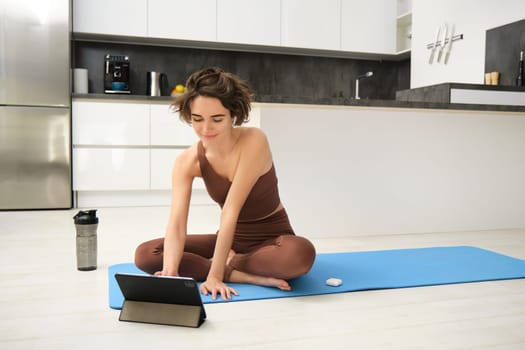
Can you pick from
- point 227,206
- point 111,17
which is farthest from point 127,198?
point 227,206

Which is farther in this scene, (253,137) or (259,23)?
(259,23)

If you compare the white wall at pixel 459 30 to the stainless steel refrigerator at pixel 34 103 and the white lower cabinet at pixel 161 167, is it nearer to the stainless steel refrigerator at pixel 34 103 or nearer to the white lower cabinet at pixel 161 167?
the white lower cabinet at pixel 161 167

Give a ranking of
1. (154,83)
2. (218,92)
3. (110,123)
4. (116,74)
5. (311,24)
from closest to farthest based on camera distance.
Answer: (218,92) < (110,123) < (116,74) < (154,83) < (311,24)

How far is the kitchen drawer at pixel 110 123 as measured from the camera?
4.49 metres

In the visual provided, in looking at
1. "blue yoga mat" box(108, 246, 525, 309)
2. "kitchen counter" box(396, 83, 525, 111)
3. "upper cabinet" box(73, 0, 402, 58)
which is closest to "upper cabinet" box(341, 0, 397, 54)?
"upper cabinet" box(73, 0, 402, 58)

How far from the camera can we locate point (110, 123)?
456cm

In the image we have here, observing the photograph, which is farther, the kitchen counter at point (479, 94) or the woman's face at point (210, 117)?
the kitchen counter at point (479, 94)

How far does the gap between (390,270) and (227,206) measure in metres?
0.87

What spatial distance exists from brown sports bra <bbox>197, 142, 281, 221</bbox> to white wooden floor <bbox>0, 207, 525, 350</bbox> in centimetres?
38

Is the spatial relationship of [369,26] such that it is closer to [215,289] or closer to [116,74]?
[116,74]

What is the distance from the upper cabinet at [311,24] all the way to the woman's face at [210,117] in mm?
3689

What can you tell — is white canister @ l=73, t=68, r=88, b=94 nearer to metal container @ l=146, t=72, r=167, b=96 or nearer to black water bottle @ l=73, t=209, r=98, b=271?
metal container @ l=146, t=72, r=167, b=96

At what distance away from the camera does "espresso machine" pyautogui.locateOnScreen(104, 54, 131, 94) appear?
16.1 ft

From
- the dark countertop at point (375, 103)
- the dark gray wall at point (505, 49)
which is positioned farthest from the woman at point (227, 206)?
the dark gray wall at point (505, 49)
